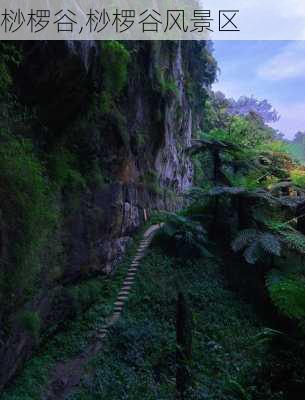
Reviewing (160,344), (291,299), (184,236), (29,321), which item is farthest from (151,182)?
(291,299)

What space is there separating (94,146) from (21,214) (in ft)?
11.3

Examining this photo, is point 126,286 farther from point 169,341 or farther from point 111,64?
point 111,64

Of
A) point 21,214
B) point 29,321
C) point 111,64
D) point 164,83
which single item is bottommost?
point 29,321

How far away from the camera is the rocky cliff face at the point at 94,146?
498 cm

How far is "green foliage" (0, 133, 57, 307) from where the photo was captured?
4.11 meters

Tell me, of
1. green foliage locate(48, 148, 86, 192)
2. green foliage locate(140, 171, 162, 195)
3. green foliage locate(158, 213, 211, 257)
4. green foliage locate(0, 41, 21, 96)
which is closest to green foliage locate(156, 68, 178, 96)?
green foliage locate(140, 171, 162, 195)

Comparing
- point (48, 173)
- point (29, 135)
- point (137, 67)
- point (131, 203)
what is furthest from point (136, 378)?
point (137, 67)

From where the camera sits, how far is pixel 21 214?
4.27 m

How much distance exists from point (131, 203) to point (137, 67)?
3.97 m

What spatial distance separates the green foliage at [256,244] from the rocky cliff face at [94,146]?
3.04 meters

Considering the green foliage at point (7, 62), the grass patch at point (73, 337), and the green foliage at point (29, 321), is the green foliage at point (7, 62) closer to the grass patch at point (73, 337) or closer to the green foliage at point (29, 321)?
the green foliage at point (29, 321)

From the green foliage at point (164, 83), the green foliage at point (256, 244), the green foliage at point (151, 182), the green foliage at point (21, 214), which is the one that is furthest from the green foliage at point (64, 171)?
the green foliage at point (164, 83)

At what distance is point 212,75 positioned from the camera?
20.8 m

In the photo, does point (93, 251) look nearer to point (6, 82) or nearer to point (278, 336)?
point (6, 82)
